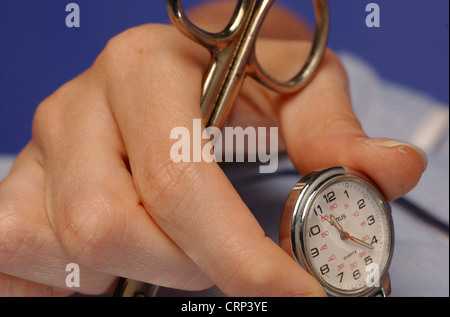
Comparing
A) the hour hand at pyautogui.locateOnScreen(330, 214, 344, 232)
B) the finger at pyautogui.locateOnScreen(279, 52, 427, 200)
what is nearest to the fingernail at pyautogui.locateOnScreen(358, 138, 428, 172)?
the finger at pyautogui.locateOnScreen(279, 52, 427, 200)

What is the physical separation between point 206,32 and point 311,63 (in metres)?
0.19

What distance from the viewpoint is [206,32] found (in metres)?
0.63

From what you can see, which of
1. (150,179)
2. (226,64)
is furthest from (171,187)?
(226,64)

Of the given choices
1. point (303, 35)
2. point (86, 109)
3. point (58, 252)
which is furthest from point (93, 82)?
point (303, 35)

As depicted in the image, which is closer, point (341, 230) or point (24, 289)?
point (341, 230)

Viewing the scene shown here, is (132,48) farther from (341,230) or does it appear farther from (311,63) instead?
(341,230)

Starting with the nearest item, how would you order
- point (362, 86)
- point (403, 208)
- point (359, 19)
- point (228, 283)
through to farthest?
point (228, 283), point (359, 19), point (403, 208), point (362, 86)

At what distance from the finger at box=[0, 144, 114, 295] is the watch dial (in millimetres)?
284

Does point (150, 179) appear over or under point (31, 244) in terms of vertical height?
over

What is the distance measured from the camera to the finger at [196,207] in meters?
0.53

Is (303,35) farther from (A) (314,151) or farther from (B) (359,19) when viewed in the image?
(A) (314,151)

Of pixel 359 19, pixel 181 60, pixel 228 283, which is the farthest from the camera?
pixel 359 19

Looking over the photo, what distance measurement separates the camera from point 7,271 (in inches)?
26.8
